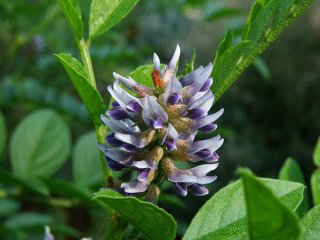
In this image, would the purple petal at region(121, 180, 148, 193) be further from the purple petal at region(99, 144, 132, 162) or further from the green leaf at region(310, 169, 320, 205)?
the green leaf at region(310, 169, 320, 205)

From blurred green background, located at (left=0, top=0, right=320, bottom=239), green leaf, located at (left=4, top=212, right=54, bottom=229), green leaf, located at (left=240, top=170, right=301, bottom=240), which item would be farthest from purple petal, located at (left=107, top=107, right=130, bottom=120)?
blurred green background, located at (left=0, top=0, right=320, bottom=239)

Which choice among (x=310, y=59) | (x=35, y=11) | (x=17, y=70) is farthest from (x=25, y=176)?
(x=310, y=59)

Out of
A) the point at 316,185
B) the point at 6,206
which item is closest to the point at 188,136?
the point at 316,185

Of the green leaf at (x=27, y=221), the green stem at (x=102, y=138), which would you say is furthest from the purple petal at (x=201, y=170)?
the green leaf at (x=27, y=221)

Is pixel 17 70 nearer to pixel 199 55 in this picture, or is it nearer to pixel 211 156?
pixel 211 156

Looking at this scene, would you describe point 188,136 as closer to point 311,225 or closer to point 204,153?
point 204,153

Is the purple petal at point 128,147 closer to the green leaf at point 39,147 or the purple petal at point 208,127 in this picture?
the purple petal at point 208,127
